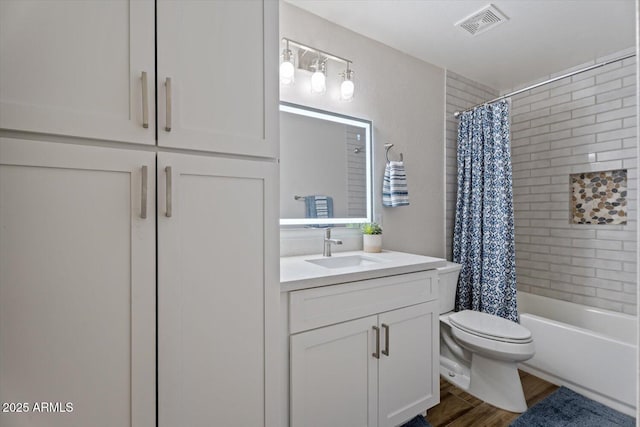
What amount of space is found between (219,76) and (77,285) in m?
0.72

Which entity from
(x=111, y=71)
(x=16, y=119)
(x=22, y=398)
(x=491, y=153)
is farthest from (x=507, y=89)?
(x=22, y=398)

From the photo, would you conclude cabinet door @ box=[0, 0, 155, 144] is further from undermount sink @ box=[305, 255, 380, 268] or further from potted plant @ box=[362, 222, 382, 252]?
potted plant @ box=[362, 222, 382, 252]

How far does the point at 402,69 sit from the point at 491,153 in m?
0.96

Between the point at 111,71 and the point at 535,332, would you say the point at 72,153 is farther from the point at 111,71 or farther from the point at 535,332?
the point at 535,332

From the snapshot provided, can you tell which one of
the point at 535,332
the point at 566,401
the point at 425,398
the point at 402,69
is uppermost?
the point at 402,69

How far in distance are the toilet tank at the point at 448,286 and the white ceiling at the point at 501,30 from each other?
1.64 meters

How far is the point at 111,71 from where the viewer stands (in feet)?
2.74

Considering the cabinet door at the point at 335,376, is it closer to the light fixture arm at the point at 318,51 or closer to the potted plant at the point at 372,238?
the potted plant at the point at 372,238

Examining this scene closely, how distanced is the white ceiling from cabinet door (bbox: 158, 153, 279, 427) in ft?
4.71

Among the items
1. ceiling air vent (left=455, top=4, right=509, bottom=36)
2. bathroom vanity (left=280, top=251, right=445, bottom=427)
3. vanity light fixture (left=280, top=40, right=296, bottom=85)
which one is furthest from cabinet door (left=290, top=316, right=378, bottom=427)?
ceiling air vent (left=455, top=4, right=509, bottom=36)

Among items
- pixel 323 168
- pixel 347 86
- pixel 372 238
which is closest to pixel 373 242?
pixel 372 238

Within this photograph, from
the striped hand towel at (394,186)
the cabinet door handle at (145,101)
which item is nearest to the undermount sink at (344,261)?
the striped hand towel at (394,186)

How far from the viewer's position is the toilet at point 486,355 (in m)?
1.75

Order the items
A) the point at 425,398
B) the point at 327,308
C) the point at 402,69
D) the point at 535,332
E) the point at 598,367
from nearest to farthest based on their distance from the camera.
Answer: the point at 327,308, the point at 425,398, the point at 598,367, the point at 535,332, the point at 402,69
